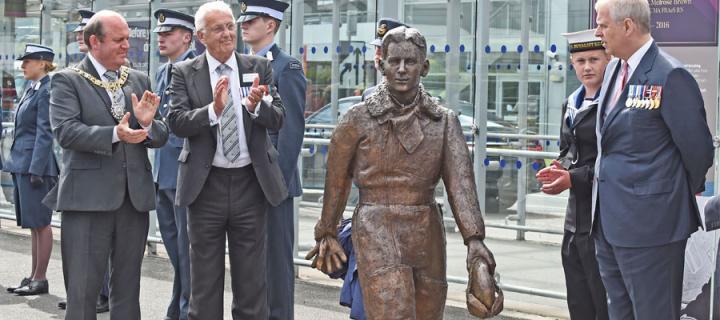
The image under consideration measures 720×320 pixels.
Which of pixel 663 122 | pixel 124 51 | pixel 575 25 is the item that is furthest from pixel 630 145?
pixel 575 25

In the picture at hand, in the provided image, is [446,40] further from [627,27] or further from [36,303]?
[627,27]

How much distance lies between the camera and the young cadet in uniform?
640cm

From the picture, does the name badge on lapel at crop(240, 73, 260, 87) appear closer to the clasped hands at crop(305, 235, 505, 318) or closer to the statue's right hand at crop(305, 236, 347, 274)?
the statue's right hand at crop(305, 236, 347, 274)

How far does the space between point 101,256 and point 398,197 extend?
91.1 inches

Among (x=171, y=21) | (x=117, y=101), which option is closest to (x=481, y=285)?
(x=117, y=101)

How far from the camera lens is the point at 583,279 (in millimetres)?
6676

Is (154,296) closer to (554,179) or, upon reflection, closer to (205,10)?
(205,10)

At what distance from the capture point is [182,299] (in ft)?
26.5

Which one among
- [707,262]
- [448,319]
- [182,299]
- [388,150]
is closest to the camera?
[388,150]

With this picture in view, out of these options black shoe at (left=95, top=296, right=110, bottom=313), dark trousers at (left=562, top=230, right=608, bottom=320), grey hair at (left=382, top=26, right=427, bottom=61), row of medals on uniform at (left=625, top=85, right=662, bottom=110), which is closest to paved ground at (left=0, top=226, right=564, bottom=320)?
black shoe at (left=95, top=296, right=110, bottom=313)

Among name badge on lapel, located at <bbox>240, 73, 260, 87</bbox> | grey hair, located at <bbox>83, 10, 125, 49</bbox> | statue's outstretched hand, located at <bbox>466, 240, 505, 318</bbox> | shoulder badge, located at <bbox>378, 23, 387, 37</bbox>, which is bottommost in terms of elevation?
statue's outstretched hand, located at <bbox>466, 240, 505, 318</bbox>

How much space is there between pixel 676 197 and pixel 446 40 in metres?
5.25

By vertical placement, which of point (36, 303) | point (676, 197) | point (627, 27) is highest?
point (627, 27)

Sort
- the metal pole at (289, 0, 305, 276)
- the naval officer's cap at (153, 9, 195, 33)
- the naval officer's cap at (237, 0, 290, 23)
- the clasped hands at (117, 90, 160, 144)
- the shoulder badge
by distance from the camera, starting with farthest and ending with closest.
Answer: the metal pole at (289, 0, 305, 276)
the naval officer's cap at (153, 9, 195, 33)
the shoulder badge
the naval officer's cap at (237, 0, 290, 23)
the clasped hands at (117, 90, 160, 144)
